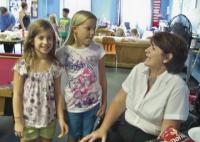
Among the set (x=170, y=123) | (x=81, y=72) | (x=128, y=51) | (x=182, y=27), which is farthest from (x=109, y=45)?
(x=170, y=123)

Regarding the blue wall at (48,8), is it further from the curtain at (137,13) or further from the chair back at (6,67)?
the chair back at (6,67)

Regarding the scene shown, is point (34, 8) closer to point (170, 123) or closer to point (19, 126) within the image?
point (19, 126)

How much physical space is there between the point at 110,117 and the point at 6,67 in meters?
1.78

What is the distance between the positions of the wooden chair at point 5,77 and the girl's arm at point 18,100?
2.16ft

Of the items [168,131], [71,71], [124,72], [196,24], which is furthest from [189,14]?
[168,131]

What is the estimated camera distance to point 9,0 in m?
12.6

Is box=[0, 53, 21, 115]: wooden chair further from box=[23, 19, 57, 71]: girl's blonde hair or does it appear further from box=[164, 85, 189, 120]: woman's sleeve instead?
box=[164, 85, 189, 120]: woman's sleeve

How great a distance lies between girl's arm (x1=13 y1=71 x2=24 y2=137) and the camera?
2.00m

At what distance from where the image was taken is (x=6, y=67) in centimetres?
327

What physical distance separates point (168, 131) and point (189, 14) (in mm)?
6895

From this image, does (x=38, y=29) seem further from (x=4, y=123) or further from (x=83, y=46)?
(x=4, y=123)

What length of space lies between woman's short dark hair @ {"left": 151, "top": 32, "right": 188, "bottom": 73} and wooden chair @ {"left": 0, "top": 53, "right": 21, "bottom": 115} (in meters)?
1.46

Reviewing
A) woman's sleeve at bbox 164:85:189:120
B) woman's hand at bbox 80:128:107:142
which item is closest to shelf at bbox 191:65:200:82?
woman's sleeve at bbox 164:85:189:120

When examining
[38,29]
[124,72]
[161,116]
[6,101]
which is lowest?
[124,72]
